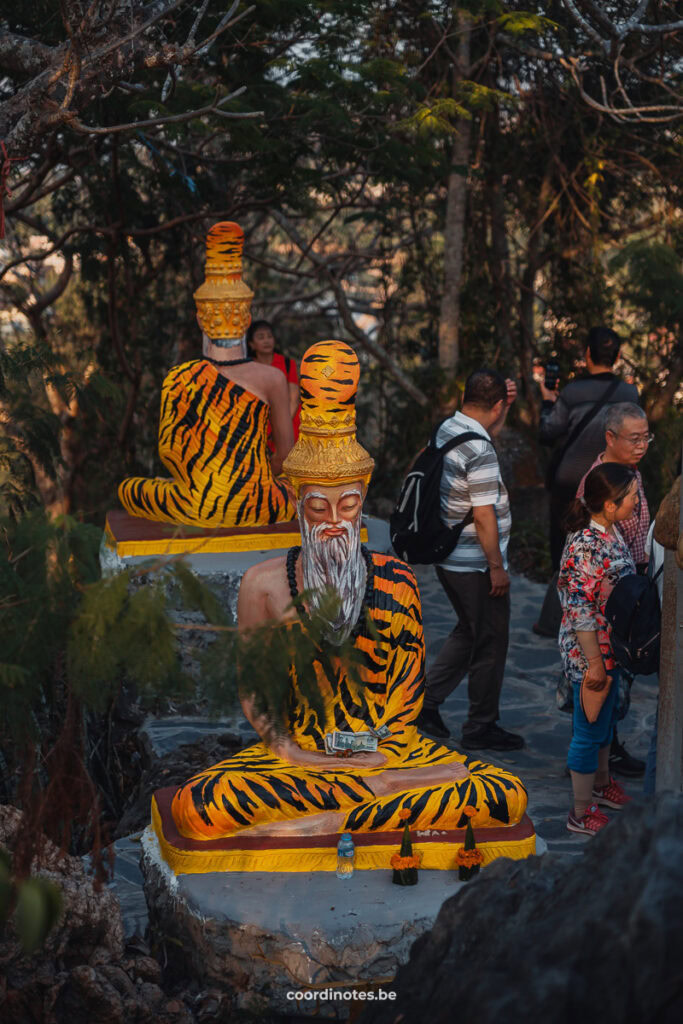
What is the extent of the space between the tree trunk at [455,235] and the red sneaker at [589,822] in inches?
244

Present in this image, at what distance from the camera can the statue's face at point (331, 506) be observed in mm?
4266

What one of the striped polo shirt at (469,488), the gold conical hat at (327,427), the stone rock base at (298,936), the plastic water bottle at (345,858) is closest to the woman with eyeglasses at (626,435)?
the striped polo shirt at (469,488)

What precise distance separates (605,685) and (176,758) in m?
2.30

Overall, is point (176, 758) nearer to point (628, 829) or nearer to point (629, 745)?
point (629, 745)

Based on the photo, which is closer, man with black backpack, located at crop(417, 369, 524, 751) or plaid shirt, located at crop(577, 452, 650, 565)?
man with black backpack, located at crop(417, 369, 524, 751)

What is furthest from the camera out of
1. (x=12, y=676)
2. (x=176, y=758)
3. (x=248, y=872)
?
(x=176, y=758)

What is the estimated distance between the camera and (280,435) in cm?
739

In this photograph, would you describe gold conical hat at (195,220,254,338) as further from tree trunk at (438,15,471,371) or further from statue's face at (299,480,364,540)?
tree trunk at (438,15,471,371)

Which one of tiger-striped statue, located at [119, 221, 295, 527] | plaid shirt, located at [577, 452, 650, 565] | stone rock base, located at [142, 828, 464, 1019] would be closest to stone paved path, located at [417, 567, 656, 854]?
plaid shirt, located at [577, 452, 650, 565]

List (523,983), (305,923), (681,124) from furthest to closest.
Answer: (681,124), (305,923), (523,983)

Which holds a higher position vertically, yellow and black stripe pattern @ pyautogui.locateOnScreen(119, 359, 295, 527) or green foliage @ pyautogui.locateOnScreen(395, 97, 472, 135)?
green foliage @ pyautogui.locateOnScreen(395, 97, 472, 135)

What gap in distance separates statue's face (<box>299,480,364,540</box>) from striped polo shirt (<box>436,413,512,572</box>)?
1.54m

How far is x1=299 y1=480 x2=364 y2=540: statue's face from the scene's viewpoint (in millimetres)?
4266

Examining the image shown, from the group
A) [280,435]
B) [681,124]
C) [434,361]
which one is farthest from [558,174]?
[280,435]
